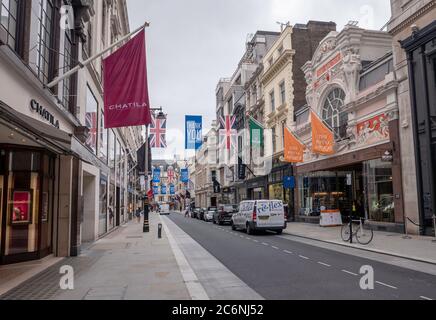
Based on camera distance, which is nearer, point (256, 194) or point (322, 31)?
point (322, 31)

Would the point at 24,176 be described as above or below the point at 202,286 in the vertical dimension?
above

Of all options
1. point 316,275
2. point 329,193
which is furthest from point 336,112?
point 316,275

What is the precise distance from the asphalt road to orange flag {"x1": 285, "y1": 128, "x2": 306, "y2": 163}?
45.0 ft

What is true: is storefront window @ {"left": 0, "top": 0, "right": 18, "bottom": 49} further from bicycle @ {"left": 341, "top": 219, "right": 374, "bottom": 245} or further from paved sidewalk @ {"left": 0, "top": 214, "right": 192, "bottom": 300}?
bicycle @ {"left": 341, "top": 219, "right": 374, "bottom": 245}

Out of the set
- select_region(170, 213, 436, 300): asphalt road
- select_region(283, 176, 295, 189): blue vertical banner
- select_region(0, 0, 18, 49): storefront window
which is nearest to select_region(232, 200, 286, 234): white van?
select_region(170, 213, 436, 300): asphalt road

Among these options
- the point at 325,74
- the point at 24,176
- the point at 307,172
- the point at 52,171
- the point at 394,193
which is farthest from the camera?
the point at 307,172

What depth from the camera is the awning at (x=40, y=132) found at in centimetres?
676

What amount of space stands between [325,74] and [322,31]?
11.3 metres

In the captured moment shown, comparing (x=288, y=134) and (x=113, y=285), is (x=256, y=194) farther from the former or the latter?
(x=113, y=285)

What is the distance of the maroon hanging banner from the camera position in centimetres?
1239

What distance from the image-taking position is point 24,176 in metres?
11.6

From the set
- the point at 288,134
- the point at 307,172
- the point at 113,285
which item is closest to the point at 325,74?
the point at 288,134
